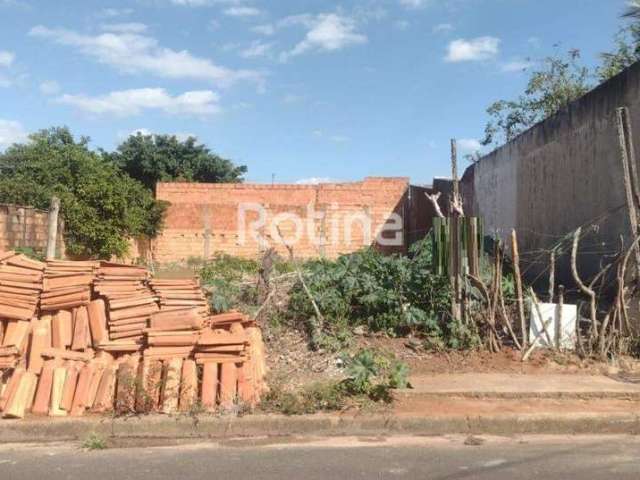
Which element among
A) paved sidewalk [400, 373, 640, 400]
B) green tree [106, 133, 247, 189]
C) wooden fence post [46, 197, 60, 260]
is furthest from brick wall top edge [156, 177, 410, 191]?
paved sidewalk [400, 373, 640, 400]

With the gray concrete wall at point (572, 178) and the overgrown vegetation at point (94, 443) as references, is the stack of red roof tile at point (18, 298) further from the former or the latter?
the gray concrete wall at point (572, 178)

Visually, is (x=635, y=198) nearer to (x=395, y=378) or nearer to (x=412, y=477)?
(x=395, y=378)

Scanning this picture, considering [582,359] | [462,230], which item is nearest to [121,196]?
[462,230]

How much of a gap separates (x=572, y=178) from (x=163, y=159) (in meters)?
17.9

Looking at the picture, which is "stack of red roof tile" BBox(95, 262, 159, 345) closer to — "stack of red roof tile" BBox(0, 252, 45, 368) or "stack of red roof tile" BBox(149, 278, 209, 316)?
"stack of red roof tile" BBox(149, 278, 209, 316)

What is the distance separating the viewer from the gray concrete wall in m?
8.52

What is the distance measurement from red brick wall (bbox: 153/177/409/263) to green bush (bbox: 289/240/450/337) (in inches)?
435

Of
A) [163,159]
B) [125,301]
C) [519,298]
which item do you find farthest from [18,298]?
[163,159]

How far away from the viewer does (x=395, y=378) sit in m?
6.04

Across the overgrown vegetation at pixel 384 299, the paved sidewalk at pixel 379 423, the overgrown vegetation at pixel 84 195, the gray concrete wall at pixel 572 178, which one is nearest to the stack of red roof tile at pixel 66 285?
the paved sidewalk at pixel 379 423

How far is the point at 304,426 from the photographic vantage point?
5.51 meters

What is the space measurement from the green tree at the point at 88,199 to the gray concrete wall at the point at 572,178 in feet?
32.6

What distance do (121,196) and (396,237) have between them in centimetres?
817

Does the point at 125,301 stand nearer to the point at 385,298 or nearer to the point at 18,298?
the point at 18,298
